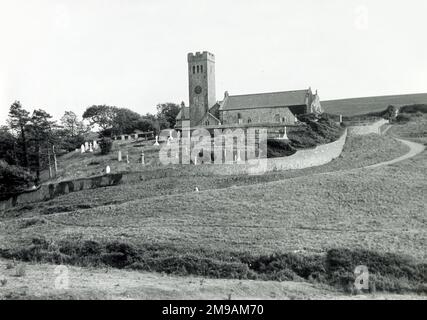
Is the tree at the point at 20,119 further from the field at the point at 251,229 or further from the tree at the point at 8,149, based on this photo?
the field at the point at 251,229

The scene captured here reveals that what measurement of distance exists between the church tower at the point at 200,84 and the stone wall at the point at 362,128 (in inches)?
732

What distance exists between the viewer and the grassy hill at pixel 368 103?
8475 centimetres

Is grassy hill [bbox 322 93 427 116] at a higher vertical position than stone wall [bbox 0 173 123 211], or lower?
higher

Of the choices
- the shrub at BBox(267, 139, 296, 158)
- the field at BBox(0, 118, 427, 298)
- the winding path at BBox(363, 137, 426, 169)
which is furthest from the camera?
the shrub at BBox(267, 139, 296, 158)

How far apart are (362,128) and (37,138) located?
36.9m

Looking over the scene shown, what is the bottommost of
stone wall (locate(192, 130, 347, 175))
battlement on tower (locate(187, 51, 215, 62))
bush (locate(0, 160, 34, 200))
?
bush (locate(0, 160, 34, 200))

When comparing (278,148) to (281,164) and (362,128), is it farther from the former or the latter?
(362,128)

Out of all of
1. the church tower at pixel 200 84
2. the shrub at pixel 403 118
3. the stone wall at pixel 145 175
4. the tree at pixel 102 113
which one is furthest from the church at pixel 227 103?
the tree at pixel 102 113

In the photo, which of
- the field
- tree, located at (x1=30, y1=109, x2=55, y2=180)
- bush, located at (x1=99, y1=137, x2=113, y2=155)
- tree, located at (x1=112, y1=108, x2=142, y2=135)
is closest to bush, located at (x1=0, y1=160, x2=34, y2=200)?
the field

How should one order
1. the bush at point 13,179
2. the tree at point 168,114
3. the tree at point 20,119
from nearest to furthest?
the bush at point 13,179 < the tree at point 20,119 < the tree at point 168,114

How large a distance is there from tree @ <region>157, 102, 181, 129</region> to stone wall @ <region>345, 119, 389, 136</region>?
118ft

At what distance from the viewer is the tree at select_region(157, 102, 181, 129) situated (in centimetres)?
8338

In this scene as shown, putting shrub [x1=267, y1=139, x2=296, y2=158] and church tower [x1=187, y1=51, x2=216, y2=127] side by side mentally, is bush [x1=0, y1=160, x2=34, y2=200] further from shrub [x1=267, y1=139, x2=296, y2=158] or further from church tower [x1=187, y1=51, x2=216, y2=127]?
church tower [x1=187, y1=51, x2=216, y2=127]
